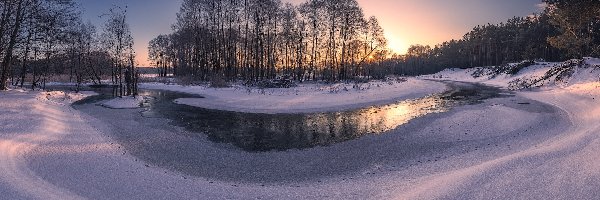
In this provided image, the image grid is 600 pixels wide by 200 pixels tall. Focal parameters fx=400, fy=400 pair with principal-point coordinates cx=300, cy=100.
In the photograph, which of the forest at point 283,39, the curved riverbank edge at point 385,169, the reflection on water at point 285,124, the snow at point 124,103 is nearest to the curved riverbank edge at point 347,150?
the curved riverbank edge at point 385,169

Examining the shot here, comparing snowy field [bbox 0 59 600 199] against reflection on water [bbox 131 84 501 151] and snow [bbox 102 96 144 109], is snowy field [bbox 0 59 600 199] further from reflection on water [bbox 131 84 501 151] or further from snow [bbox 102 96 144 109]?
snow [bbox 102 96 144 109]

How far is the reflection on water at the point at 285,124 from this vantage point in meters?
11.7

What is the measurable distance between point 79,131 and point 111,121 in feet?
11.4

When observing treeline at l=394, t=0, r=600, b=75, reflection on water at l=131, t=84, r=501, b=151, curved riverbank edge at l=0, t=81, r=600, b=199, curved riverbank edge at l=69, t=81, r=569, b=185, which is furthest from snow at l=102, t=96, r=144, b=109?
treeline at l=394, t=0, r=600, b=75

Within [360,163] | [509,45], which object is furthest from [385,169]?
[509,45]

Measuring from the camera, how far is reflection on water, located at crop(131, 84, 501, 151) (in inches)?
460

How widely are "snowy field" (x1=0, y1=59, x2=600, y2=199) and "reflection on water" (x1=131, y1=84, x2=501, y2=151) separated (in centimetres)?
79

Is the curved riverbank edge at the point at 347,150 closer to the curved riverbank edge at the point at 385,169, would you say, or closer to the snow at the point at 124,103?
the curved riverbank edge at the point at 385,169

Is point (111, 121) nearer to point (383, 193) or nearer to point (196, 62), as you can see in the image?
point (383, 193)

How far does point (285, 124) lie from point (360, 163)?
637cm

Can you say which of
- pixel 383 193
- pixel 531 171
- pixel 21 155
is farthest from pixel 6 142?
pixel 531 171

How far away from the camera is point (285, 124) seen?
1494cm

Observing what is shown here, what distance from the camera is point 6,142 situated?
8.46 metres

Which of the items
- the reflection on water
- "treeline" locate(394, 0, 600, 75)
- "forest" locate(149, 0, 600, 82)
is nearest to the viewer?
the reflection on water
